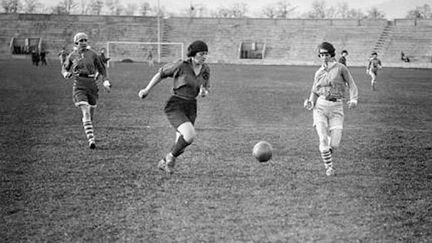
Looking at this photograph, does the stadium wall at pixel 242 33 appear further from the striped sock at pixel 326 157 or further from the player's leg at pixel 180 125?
the player's leg at pixel 180 125

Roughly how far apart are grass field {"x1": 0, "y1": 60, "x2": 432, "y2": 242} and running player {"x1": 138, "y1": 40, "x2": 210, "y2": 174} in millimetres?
394

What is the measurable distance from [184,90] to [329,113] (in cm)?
223

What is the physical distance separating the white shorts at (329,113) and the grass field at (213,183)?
0.74m


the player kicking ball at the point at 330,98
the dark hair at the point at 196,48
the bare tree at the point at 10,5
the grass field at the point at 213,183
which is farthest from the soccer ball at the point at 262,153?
the bare tree at the point at 10,5

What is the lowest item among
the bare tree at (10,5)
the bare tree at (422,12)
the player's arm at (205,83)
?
the player's arm at (205,83)

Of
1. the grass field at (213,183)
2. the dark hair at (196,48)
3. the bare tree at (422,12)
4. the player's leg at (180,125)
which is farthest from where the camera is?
the bare tree at (422,12)

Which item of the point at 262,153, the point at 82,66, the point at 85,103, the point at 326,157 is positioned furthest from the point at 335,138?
the point at 82,66

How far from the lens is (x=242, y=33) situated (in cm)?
6694

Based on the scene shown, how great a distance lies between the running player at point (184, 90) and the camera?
28.3 feet

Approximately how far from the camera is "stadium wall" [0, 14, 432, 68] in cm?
6175

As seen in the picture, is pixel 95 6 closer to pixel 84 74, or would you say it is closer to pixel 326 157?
pixel 84 74

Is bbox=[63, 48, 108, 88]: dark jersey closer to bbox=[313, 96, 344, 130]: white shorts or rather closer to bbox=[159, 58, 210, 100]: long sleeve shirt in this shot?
bbox=[159, 58, 210, 100]: long sleeve shirt

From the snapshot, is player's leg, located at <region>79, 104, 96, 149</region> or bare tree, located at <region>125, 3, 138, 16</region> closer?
player's leg, located at <region>79, 104, 96, 149</region>

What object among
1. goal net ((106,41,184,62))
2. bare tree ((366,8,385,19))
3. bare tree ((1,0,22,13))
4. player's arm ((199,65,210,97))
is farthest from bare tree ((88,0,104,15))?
player's arm ((199,65,210,97))
